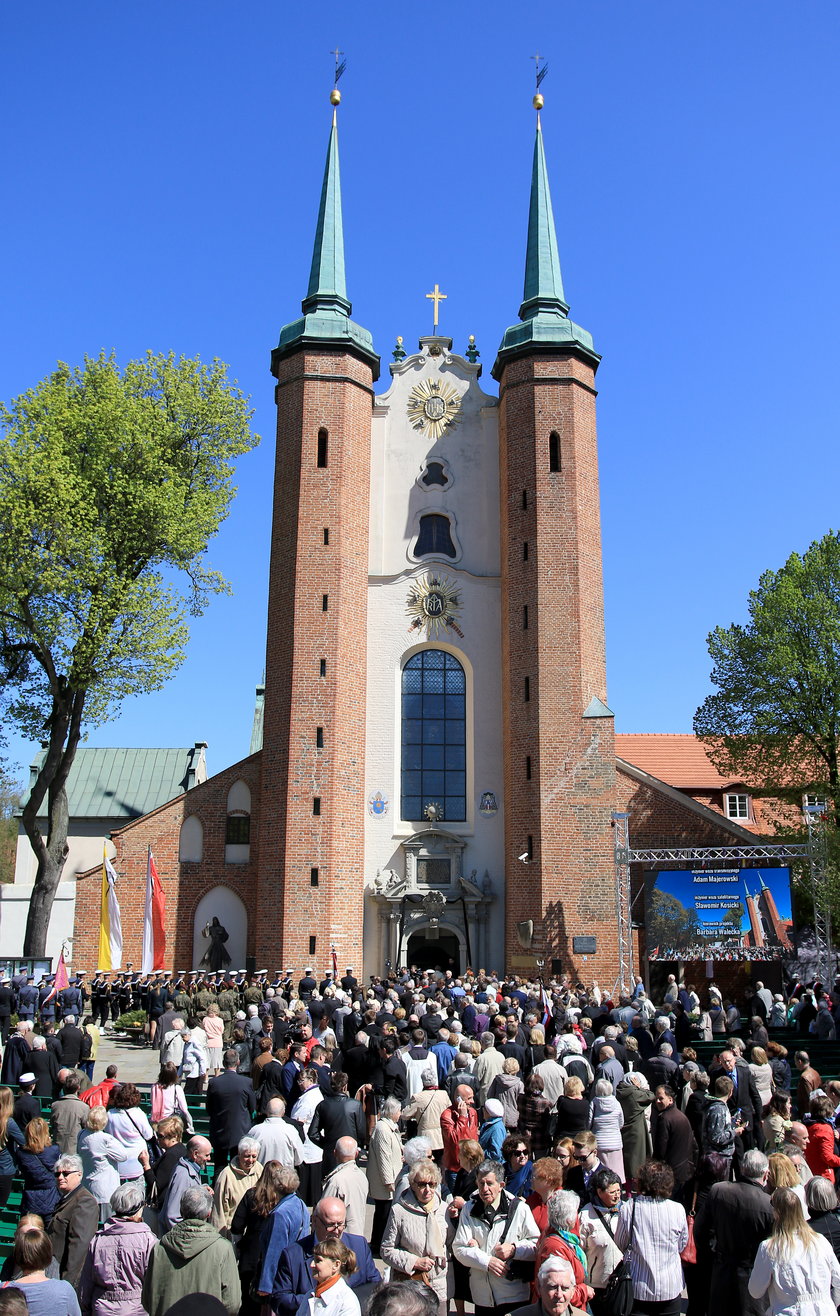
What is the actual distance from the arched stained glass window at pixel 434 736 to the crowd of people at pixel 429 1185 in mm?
15921

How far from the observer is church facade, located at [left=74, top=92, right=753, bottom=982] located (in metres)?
27.7

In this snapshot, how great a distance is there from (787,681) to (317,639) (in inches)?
476

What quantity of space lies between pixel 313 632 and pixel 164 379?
269 inches

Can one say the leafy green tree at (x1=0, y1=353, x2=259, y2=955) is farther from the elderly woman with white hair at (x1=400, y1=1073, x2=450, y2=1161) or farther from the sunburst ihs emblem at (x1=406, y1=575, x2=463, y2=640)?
the elderly woman with white hair at (x1=400, y1=1073, x2=450, y2=1161)

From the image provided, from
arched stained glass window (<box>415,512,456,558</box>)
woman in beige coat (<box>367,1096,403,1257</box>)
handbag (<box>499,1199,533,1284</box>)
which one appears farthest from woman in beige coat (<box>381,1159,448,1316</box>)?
arched stained glass window (<box>415,512,456,558</box>)

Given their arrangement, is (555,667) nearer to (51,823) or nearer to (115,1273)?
(51,823)

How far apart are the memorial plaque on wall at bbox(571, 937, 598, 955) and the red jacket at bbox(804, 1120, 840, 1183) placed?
731 inches

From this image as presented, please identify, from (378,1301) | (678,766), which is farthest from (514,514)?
(378,1301)

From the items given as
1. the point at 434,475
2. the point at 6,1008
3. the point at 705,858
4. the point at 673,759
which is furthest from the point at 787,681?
the point at 6,1008

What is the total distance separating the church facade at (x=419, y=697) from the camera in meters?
27.7

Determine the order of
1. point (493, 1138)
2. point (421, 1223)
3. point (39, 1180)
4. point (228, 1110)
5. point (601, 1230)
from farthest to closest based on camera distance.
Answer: point (228, 1110)
point (493, 1138)
point (39, 1180)
point (601, 1230)
point (421, 1223)

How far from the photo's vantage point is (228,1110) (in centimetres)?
1002

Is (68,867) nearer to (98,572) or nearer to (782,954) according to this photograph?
(98,572)

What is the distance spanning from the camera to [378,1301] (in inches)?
162
